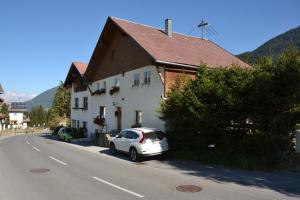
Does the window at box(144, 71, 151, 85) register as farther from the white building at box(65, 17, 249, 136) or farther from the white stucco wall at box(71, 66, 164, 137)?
the white stucco wall at box(71, 66, 164, 137)

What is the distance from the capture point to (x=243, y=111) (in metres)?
14.9

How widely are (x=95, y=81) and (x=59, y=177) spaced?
21.1 m

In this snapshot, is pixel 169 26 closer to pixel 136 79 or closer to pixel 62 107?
pixel 136 79

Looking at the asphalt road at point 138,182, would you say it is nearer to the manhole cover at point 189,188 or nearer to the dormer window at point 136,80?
the manhole cover at point 189,188

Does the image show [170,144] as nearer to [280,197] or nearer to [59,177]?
Result: [59,177]

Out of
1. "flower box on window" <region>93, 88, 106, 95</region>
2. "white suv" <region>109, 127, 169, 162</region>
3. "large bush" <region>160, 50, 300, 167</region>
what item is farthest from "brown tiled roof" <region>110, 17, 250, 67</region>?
"flower box on window" <region>93, 88, 106, 95</region>

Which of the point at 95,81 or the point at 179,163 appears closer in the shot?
the point at 179,163

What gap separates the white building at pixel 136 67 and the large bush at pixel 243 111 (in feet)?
10.4

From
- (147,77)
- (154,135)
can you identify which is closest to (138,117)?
(147,77)

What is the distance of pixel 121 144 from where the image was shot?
19125 mm

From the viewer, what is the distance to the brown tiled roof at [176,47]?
2172 cm

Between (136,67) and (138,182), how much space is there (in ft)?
44.6

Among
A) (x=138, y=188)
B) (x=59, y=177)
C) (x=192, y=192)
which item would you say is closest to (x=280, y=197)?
(x=192, y=192)

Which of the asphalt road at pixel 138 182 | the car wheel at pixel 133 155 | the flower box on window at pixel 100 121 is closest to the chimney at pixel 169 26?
the flower box on window at pixel 100 121
